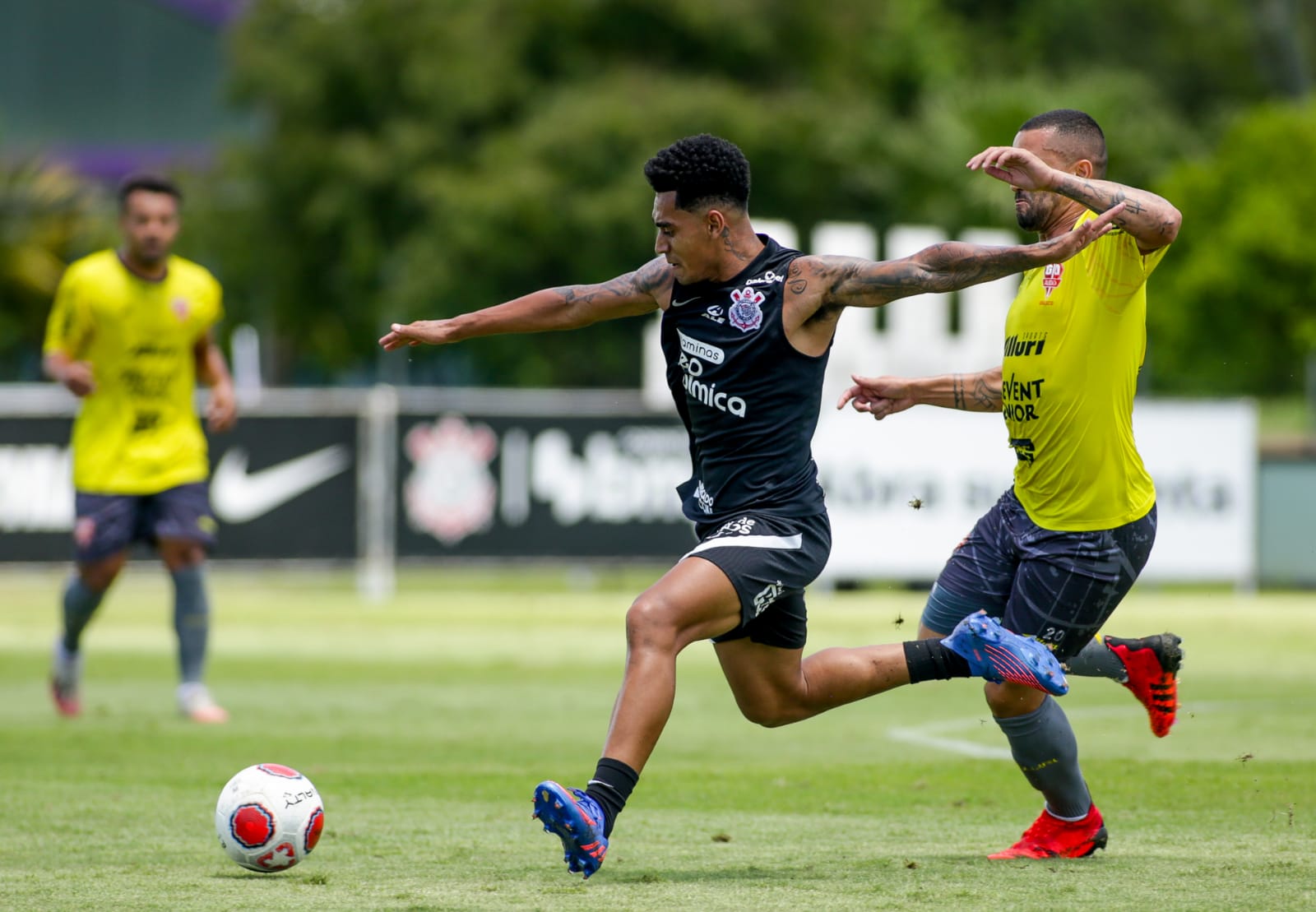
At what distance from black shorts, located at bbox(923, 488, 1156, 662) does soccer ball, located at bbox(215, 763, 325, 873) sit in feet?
7.30

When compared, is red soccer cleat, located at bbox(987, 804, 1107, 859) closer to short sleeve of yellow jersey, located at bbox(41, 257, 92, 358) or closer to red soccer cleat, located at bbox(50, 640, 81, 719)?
red soccer cleat, located at bbox(50, 640, 81, 719)

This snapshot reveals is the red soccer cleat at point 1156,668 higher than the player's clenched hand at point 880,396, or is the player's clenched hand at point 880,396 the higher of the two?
the player's clenched hand at point 880,396

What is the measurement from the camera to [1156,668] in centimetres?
670

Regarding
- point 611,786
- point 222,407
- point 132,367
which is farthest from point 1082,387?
point 132,367

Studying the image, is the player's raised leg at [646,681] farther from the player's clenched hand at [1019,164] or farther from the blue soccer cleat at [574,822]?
the player's clenched hand at [1019,164]

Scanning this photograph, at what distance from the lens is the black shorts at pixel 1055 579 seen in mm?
6336

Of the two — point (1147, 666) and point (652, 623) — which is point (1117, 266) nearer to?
point (1147, 666)

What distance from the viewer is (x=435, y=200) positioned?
124ft

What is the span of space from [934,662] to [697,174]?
175cm

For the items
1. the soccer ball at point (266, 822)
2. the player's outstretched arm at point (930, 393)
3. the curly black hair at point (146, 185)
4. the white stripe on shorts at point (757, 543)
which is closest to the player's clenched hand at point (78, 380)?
the curly black hair at point (146, 185)

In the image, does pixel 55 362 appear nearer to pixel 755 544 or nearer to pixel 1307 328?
pixel 755 544

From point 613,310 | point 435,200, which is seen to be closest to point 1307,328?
point 435,200

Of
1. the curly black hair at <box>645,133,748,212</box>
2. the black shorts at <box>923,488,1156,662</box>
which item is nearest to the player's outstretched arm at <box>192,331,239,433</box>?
the curly black hair at <box>645,133,748,212</box>

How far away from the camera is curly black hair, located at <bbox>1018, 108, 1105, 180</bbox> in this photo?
634 cm
